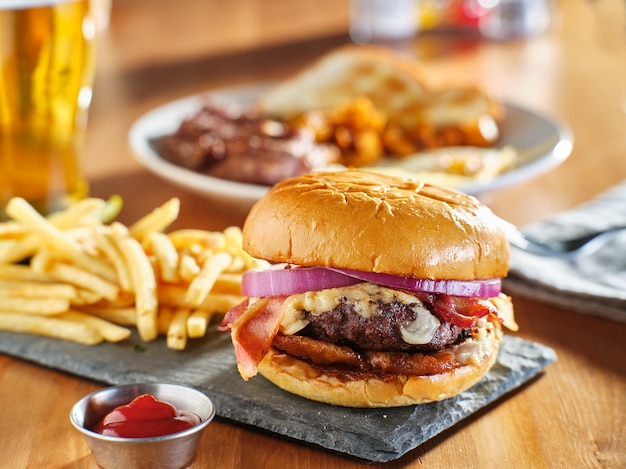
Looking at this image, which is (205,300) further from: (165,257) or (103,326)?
(103,326)

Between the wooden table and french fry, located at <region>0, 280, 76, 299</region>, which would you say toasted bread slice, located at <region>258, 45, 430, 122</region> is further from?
french fry, located at <region>0, 280, 76, 299</region>

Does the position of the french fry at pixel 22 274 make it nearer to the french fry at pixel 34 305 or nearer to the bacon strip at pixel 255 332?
the french fry at pixel 34 305

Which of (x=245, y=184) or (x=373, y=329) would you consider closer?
(x=373, y=329)

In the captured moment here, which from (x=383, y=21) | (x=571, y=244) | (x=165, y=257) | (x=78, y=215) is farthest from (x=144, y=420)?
(x=383, y=21)

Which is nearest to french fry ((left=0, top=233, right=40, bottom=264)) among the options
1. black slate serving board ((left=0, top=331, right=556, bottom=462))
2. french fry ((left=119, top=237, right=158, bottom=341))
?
black slate serving board ((left=0, top=331, right=556, bottom=462))

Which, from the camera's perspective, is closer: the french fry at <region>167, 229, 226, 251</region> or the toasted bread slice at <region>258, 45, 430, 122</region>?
the french fry at <region>167, 229, 226, 251</region>

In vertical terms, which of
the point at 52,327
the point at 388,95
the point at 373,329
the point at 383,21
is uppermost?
the point at 383,21
